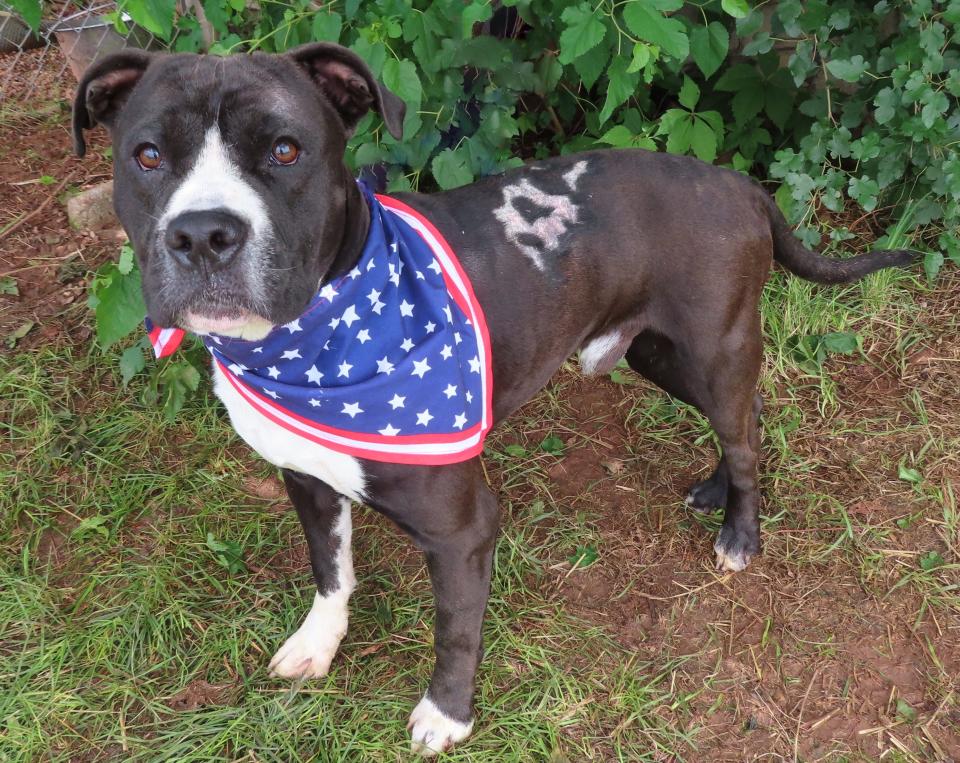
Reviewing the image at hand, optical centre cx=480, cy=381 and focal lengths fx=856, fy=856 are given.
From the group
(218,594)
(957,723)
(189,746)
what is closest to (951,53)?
(957,723)

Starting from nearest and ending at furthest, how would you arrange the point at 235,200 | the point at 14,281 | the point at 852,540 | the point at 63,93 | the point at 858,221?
the point at 235,200 < the point at 852,540 < the point at 14,281 < the point at 858,221 < the point at 63,93

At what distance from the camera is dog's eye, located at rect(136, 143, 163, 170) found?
2088mm

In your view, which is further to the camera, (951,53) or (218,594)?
(951,53)

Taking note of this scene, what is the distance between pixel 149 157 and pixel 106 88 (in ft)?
1.20

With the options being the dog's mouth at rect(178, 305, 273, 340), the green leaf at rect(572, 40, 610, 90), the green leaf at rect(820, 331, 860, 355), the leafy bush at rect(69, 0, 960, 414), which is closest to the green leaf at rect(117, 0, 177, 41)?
the leafy bush at rect(69, 0, 960, 414)

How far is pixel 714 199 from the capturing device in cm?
280

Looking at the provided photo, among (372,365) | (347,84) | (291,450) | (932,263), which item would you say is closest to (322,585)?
(291,450)

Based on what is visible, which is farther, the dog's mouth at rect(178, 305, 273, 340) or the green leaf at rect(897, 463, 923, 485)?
the green leaf at rect(897, 463, 923, 485)

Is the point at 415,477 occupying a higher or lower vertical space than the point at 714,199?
lower

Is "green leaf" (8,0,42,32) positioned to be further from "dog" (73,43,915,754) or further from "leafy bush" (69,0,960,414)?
"dog" (73,43,915,754)

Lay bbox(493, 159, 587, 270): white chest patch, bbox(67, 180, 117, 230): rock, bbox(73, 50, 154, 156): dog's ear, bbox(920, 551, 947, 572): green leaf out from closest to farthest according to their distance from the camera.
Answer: bbox(73, 50, 154, 156): dog's ear < bbox(493, 159, 587, 270): white chest patch < bbox(920, 551, 947, 572): green leaf < bbox(67, 180, 117, 230): rock

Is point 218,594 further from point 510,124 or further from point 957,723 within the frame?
point 957,723

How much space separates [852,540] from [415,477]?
2.01 metres

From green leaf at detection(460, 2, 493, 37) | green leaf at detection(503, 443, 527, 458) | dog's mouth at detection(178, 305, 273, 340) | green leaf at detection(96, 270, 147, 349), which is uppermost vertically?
green leaf at detection(460, 2, 493, 37)
